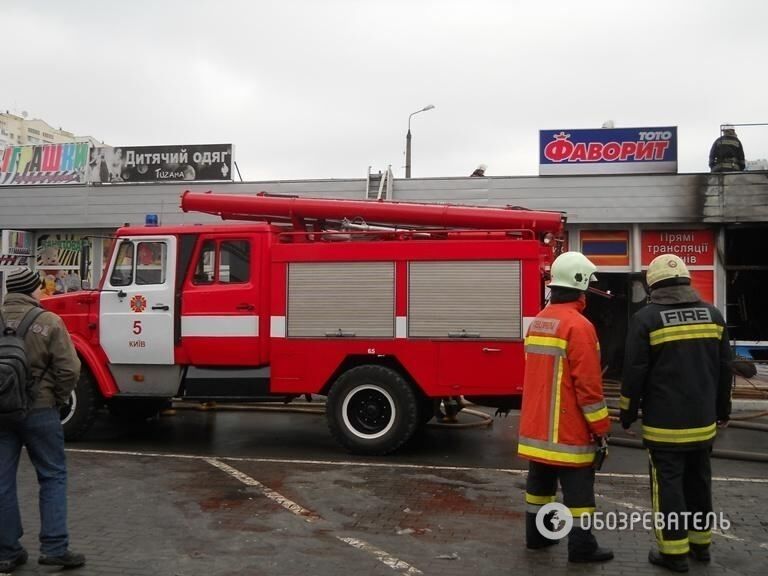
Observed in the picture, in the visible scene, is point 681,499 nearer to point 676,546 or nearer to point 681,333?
point 676,546

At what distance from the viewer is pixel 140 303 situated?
8164mm

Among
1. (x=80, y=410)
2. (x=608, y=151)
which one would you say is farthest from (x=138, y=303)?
(x=608, y=151)

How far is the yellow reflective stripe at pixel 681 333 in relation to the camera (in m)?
4.31

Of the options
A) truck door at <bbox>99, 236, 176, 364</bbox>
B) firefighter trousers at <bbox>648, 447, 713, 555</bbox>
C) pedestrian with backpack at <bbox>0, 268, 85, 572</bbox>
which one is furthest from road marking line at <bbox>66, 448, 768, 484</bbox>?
pedestrian with backpack at <bbox>0, 268, 85, 572</bbox>

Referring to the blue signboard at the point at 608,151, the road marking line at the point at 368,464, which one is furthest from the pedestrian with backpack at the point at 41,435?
the blue signboard at the point at 608,151

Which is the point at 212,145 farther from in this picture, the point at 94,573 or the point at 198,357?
the point at 94,573

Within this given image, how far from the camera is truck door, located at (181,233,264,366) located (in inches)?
312

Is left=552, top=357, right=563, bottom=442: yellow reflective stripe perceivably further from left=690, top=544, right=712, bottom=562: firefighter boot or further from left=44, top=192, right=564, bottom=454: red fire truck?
left=44, top=192, right=564, bottom=454: red fire truck

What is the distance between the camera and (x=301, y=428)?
9.43 meters

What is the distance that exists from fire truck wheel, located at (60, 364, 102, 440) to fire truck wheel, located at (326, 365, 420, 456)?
2823 mm

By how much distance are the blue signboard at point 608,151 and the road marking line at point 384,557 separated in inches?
408

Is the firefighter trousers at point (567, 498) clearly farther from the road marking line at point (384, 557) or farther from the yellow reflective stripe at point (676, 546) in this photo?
the road marking line at point (384, 557)

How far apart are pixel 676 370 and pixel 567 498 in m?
1.03

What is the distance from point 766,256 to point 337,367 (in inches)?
409
